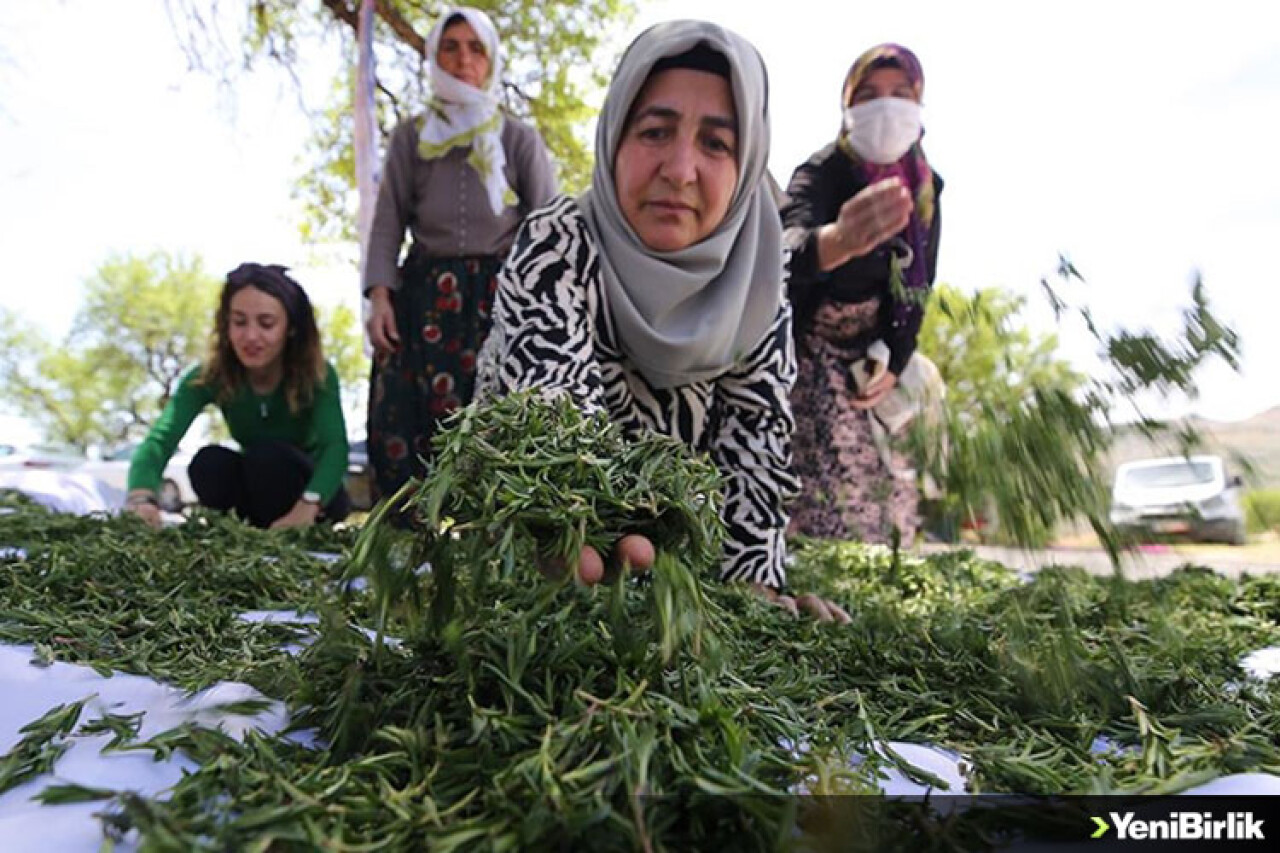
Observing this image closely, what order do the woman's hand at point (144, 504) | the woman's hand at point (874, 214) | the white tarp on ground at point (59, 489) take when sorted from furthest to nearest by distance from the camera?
the white tarp on ground at point (59, 489)
the woman's hand at point (144, 504)
the woman's hand at point (874, 214)

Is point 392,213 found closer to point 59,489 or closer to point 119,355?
point 59,489

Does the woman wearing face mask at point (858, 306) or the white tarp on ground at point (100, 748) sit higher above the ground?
the woman wearing face mask at point (858, 306)

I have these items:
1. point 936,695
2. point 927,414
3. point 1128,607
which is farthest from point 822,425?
point 936,695

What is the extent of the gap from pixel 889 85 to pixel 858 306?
2.83 ft

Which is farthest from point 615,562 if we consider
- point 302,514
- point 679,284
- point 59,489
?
point 59,489

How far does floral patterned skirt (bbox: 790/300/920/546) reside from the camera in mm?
3660

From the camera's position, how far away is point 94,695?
1.16 metres

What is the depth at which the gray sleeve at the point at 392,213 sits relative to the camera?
353cm

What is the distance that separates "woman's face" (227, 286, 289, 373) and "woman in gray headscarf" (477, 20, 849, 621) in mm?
1661

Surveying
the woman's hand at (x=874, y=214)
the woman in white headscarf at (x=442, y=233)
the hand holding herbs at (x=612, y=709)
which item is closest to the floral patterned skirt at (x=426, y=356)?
the woman in white headscarf at (x=442, y=233)

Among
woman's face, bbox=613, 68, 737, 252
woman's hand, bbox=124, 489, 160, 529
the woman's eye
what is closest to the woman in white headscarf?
woman's hand, bbox=124, 489, 160, 529

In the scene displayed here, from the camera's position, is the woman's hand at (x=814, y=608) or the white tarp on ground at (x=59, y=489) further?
the white tarp on ground at (x=59, y=489)

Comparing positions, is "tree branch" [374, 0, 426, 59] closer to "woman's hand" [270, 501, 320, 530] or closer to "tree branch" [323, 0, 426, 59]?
"tree branch" [323, 0, 426, 59]

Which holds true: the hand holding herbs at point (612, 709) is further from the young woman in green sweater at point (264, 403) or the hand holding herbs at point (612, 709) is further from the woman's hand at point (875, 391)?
the woman's hand at point (875, 391)
